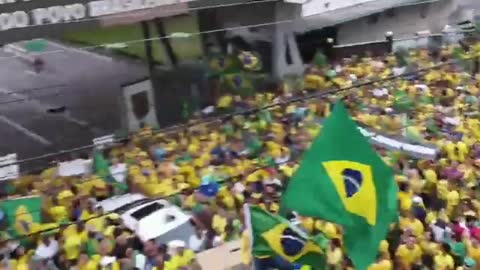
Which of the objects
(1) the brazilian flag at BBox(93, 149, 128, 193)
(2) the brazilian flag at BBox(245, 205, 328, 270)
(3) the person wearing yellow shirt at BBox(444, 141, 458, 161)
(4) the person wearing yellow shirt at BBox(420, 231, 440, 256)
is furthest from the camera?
(3) the person wearing yellow shirt at BBox(444, 141, 458, 161)

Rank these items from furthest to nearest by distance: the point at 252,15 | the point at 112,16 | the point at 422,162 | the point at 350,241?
the point at 252,15 < the point at 112,16 < the point at 422,162 < the point at 350,241

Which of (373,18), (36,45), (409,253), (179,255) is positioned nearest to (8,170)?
(36,45)

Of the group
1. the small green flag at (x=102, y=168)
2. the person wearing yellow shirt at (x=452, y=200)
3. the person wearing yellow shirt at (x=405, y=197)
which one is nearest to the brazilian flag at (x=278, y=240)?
the person wearing yellow shirt at (x=405, y=197)

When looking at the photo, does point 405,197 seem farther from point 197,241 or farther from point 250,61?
point 250,61

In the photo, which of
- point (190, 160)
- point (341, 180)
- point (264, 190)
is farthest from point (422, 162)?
point (341, 180)

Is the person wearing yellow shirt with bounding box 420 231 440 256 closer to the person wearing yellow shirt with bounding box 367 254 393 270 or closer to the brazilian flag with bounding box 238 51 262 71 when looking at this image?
the person wearing yellow shirt with bounding box 367 254 393 270

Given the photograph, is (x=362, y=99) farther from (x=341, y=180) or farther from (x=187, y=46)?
(x=341, y=180)

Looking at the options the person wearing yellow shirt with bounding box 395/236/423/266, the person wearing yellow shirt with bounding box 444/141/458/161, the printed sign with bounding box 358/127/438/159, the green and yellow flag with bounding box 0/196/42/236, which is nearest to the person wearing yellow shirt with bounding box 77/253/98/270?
the green and yellow flag with bounding box 0/196/42/236
